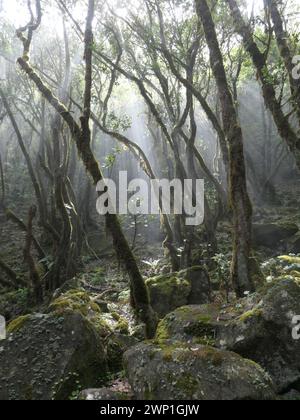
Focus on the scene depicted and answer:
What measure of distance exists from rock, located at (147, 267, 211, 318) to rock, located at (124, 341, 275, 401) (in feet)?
13.5

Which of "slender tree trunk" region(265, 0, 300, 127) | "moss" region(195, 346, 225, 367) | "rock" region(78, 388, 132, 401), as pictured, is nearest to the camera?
"rock" region(78, 388, 132, 401)

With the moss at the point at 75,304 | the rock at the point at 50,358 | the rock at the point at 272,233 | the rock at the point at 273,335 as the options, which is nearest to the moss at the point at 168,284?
the moss at the point at 75,304

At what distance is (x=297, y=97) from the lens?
26.8 ft

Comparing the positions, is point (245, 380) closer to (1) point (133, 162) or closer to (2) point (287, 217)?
(2) point (287, 217)

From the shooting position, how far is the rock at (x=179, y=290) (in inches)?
364

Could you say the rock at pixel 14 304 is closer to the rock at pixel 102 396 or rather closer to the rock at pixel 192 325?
the rock at pixel 192 325

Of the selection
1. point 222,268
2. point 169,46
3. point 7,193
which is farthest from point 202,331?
point 7,193

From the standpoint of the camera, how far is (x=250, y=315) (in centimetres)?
579

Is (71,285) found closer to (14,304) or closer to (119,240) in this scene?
(14,304)

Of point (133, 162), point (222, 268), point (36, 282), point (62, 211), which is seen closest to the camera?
point (222, 268)

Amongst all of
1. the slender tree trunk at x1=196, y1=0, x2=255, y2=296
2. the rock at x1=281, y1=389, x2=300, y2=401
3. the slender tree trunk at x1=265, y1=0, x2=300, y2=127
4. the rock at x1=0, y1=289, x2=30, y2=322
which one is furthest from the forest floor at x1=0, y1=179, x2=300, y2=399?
the slender tree trunk at x1=265, y1=0, x2=300, y2=127

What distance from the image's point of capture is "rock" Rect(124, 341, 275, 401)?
4449 millimetres

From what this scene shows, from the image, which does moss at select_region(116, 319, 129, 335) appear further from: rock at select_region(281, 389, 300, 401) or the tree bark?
the tree bark
